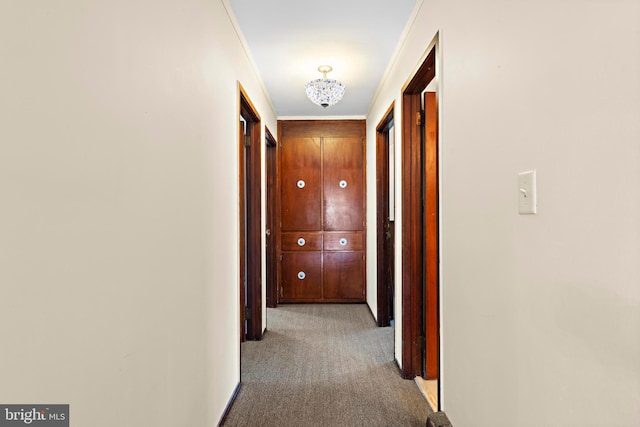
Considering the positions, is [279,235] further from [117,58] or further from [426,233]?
[117,58]

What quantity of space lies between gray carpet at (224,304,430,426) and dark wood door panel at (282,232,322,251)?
43.4 inches

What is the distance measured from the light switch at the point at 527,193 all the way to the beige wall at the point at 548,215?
2 cm

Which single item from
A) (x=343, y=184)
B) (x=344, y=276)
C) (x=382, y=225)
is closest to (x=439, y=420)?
(x=382, y=225)

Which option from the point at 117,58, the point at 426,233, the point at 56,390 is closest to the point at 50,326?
the point at 56,390

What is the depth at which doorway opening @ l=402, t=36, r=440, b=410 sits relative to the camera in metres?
2.59

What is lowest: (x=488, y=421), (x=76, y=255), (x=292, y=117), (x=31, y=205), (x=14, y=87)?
(x=488, y=421)

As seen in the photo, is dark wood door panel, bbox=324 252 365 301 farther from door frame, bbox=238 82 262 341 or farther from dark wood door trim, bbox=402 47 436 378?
dark wood door trim, bbox=402 47 436 378

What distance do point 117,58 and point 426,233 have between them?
2.12m

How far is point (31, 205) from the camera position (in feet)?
2.31

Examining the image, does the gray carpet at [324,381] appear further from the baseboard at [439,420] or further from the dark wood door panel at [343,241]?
the dark wood door panel at [343,241]

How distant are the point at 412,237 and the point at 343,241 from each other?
7.27ft

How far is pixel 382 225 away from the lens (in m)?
3.80

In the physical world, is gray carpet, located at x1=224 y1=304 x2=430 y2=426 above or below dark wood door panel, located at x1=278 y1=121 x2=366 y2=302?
below

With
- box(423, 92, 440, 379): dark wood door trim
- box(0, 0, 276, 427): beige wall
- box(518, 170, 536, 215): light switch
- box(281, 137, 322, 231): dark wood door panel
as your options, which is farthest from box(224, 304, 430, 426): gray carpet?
box(518, 170, 536, 215): light switch
